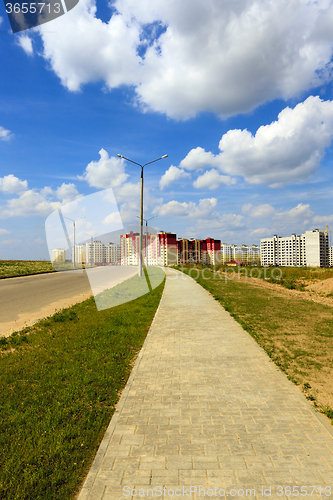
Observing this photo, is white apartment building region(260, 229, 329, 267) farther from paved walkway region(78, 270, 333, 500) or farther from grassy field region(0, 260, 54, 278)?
paved walkway region(78, 270, 333, 500)

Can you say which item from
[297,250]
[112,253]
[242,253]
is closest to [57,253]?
[112,253]

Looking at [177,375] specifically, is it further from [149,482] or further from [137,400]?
[149,482]

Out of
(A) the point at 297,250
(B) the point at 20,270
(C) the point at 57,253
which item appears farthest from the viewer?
(A) the point at 297,250

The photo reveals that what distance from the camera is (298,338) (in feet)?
21.7

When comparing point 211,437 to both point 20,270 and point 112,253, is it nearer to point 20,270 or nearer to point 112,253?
point 20,270

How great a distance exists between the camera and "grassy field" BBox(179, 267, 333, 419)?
425 centimetres

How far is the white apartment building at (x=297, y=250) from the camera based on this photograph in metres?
85.9

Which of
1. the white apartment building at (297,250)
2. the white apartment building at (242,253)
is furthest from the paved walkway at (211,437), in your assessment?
the white apartment building at (242,253)

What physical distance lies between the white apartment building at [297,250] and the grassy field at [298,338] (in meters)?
78.9

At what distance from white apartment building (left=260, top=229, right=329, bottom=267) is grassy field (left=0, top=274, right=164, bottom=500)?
8578 cm

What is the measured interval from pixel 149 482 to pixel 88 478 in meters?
0.53

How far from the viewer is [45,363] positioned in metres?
4.85

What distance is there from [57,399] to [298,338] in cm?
557

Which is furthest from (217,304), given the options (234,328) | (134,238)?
(134,238)
